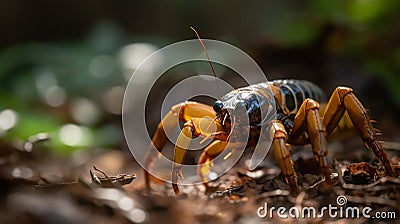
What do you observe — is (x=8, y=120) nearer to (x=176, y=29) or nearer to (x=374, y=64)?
(x=374, y=64)

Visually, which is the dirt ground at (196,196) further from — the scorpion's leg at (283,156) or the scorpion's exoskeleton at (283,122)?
the scorpion's exoskeleton at (283,122)

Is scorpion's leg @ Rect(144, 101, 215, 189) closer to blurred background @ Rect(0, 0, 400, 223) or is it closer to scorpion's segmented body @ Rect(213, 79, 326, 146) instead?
scorpion's segmented body @ Rect(213, 79, 326, 146)

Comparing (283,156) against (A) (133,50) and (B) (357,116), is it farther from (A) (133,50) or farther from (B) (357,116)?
(A) (133,50)

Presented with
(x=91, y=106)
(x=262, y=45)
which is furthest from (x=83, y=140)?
(x=262, y=45)

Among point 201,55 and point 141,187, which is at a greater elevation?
point 201,55

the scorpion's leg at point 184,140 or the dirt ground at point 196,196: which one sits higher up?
the scorpion's leg at point 184,140

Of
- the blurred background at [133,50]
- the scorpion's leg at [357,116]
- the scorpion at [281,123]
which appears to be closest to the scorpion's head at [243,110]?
the scorpion at [281,123]

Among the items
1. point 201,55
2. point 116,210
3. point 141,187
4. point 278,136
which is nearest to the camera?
point 116,210
